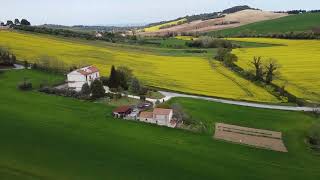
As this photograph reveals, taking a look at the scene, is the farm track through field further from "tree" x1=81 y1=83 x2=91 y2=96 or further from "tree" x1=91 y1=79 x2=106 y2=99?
"tree" x1=81 y1=83 x2=91 y2=96

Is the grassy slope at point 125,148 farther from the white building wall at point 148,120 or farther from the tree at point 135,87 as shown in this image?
the tree at point 135,87

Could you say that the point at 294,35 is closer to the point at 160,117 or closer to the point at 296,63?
the point at 296,63

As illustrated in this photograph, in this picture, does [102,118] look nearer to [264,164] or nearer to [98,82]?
[98,82]

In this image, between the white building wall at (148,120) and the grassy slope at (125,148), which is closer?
the grassy slope at (125,148)

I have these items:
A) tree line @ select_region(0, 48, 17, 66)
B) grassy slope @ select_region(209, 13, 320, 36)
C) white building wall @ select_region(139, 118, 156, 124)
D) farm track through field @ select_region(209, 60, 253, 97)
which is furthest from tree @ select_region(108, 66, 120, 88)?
grassy slope @ select_region(209, 13, 320, 36)

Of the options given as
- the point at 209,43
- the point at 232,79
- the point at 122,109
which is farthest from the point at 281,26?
the point at 122,109

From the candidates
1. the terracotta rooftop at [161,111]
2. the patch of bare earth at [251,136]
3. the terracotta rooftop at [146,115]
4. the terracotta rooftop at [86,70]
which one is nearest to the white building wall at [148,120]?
the terracotta rooftop at [146,115]

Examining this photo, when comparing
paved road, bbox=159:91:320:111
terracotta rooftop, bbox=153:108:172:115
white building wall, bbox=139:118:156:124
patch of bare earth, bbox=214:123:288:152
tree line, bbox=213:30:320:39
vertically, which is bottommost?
patch of bare earth, bbox=214:123:288:152
